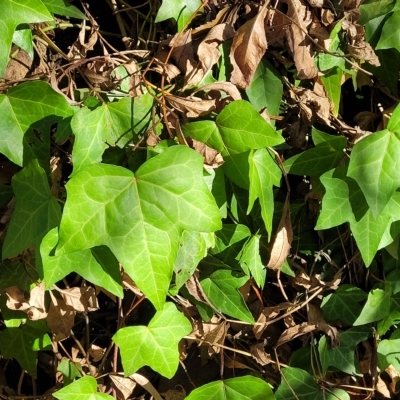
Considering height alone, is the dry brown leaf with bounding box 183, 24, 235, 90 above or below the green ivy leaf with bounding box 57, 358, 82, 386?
above

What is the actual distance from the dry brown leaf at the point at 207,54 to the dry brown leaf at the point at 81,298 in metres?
0.49

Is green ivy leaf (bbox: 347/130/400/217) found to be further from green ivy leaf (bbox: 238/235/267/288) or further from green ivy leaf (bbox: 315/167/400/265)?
green ivy leaf (bbox: 238/235/267/288)

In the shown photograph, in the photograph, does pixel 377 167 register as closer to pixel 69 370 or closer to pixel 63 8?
pixel 63 8

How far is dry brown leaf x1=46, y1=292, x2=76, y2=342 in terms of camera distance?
4.07ft

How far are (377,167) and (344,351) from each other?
463 mm

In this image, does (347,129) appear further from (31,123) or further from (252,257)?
(31,123)

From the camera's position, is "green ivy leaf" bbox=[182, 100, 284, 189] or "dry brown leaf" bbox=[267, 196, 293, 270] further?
"dry brown leaf" bbox=[267, 196, 293, 270]

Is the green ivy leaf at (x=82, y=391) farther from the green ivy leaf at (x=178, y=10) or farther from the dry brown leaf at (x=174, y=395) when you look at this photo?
the green ivy leaf at (x=178, y=10)

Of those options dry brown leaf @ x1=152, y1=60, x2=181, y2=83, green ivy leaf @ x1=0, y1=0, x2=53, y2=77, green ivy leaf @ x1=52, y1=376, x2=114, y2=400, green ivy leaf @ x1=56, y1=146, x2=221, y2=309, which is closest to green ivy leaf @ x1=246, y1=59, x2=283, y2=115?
dry brown leaf @ x1=152, y1=60, x2=181, y2=83

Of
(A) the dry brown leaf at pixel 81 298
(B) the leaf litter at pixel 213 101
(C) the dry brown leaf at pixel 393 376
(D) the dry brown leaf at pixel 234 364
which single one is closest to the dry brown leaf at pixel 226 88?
(B) the leaf litter at pixel 213 101

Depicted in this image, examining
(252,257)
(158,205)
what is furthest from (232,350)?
(158,205)

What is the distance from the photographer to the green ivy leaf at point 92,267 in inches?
39.8

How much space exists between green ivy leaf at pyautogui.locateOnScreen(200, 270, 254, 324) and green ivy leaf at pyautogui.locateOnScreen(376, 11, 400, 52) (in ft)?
1.78

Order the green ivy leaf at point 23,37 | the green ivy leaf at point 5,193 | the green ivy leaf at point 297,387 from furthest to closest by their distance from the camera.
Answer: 1. the green ivy leaf at point 297,387
2. the green ivy leaf at point 5,193
3. the green ivy leaf at point 23,37
